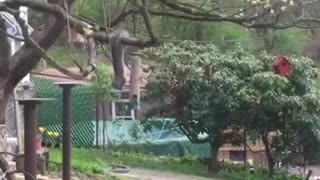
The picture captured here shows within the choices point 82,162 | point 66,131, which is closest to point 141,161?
point 82,162

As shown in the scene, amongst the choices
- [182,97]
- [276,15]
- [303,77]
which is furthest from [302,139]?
[276,15]

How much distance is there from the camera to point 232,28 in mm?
17047

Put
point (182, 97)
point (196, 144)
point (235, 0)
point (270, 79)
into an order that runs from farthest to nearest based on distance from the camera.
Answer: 1. point (196, 144)
2. point (182, 97)
3. point (270, 79)
4. point (235, 0)

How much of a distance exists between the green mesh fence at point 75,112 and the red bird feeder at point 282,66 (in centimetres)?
495

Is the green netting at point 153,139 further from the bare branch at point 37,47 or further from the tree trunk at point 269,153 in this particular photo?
the bare branch at point 37,47

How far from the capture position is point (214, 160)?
1803cm

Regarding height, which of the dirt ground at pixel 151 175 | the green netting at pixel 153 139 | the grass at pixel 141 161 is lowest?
the dirt ground at pixel 151 175

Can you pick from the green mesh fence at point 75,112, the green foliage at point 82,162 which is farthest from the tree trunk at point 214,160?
the green mesh fence at point 75,112

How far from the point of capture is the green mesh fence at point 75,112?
19.2 meters

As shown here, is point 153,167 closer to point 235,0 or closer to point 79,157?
point 79,157

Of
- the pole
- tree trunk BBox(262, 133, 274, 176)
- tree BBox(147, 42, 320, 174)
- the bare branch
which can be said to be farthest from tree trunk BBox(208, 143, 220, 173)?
the bare branch

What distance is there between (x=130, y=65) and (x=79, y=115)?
15211 mm

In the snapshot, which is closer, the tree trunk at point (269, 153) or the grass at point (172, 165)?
the grass at point (172, 165)

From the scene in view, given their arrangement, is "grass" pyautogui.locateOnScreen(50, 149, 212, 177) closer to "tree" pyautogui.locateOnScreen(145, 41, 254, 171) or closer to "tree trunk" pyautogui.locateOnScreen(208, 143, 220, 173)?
"tree trunk" pyautogui.locateOnScreen(208, 143, 220, 173)
